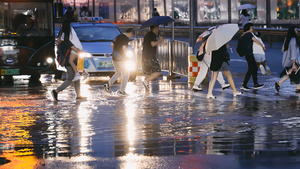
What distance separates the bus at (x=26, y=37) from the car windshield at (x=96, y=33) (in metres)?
1.43

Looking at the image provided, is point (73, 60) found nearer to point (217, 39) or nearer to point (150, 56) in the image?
point (150, 56)

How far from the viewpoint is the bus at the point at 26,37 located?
18844mm

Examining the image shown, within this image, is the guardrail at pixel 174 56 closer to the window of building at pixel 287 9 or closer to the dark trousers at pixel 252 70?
the dark trousers at pixel 252 70

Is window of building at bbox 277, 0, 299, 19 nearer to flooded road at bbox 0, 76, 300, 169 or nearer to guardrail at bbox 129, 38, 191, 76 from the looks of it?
guardrail at bbox 129, 38, 191, 76

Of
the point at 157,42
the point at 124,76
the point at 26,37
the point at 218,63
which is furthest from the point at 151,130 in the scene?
the point at 26,37

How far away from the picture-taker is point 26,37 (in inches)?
755

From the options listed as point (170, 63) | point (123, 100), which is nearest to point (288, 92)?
point (123, 100)

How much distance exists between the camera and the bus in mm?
18844

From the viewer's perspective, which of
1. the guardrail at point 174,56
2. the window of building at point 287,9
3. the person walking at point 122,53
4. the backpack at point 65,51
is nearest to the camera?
the backpack at point 65,51

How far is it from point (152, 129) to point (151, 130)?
11 centimetres

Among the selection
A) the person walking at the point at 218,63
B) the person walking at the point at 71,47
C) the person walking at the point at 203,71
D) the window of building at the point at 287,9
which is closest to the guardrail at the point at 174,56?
the person walking at the point at 203,71

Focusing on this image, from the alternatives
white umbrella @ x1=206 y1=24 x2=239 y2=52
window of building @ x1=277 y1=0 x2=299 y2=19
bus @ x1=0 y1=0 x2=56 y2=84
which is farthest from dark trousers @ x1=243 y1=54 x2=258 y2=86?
window of building @ x1=277 y1=0 x2=299 y2=19

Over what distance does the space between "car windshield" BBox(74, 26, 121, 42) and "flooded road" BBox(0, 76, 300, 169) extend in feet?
14.2

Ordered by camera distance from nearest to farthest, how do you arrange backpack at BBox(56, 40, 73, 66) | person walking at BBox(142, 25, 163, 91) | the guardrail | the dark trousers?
backpack at BBox(56, 40, 73, 66) → person walking at BBox(142, 25, 163, 91) → the dark trousers → the guardrail
